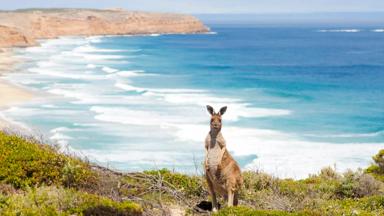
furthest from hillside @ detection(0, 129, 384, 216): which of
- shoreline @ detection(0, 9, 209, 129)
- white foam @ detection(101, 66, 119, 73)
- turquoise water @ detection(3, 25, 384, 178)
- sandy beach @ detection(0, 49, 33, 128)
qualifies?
white foam @ detection(101, 66, 119, 73)

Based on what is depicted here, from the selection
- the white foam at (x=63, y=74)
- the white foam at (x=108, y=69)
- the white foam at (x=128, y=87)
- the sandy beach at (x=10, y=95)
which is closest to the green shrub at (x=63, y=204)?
the sandy beach at (x=10, y=95)

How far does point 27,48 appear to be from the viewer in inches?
4067

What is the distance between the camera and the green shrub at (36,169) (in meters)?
9.49

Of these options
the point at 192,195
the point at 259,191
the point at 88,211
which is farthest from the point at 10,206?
the point at 259,191

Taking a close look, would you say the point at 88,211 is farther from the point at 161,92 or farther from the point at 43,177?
the point at 161,92

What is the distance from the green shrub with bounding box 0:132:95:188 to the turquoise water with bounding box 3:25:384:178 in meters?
2.00

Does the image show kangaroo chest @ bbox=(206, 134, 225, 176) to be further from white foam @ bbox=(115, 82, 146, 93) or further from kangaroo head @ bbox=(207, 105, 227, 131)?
white foam @ bbox=(115, 82, 146, 93)

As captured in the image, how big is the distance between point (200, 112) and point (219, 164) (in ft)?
105

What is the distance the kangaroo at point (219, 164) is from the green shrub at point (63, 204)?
1.13 meters

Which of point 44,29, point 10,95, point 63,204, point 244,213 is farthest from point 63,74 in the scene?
point 44,29

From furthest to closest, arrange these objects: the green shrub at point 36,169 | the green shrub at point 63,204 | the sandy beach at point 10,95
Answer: the sandy beach at point 10,95, the green shrub at point 36,169, the green shrub at point 63,204

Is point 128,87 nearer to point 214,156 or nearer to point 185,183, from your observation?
point 185,183

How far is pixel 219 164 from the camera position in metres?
7.95

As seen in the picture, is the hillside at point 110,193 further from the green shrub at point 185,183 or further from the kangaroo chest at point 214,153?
the kangaroo chest at point 214,153
